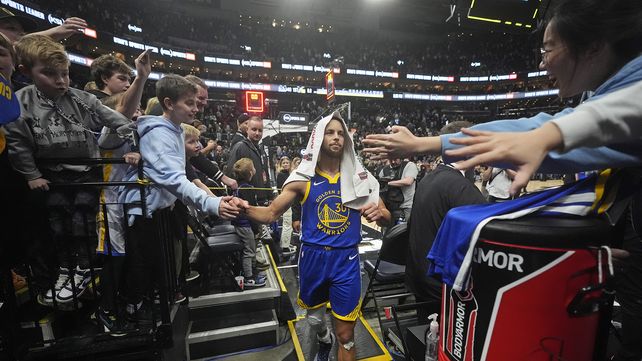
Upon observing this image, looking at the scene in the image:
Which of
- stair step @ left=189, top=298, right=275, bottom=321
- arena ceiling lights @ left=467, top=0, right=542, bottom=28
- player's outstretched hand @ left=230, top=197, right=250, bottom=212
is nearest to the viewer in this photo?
player's outstretched hand @ left=230, top=197, right=250, bottom=212

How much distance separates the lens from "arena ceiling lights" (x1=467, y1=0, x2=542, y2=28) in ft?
25.6

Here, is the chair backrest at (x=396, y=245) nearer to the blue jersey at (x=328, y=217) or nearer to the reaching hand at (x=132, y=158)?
the blue jersey at (x=328, y=217)

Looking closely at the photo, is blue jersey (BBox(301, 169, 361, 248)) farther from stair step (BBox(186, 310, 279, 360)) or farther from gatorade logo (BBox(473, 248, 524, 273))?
gatorade logo (BBox(473, 248, 524, 273))

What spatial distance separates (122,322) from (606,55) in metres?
3.39

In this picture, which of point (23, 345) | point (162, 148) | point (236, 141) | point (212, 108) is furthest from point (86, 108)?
point (212, 108)

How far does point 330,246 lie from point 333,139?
96 cm

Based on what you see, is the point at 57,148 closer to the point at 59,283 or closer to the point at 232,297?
the point at 59,283

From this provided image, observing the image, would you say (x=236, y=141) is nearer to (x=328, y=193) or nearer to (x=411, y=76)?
(x=328, y=193)

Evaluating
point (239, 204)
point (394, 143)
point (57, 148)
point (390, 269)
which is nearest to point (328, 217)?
point (239, 204)

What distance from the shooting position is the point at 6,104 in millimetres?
1423

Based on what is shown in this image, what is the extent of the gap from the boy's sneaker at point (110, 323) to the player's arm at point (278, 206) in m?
1.31

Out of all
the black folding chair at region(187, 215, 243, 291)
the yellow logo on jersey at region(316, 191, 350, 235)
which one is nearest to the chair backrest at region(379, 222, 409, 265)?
the yellow logo on jersey at region(316, 191, 350, 235)

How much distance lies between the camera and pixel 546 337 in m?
0.84

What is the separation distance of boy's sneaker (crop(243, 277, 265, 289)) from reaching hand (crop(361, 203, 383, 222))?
1.95 m
